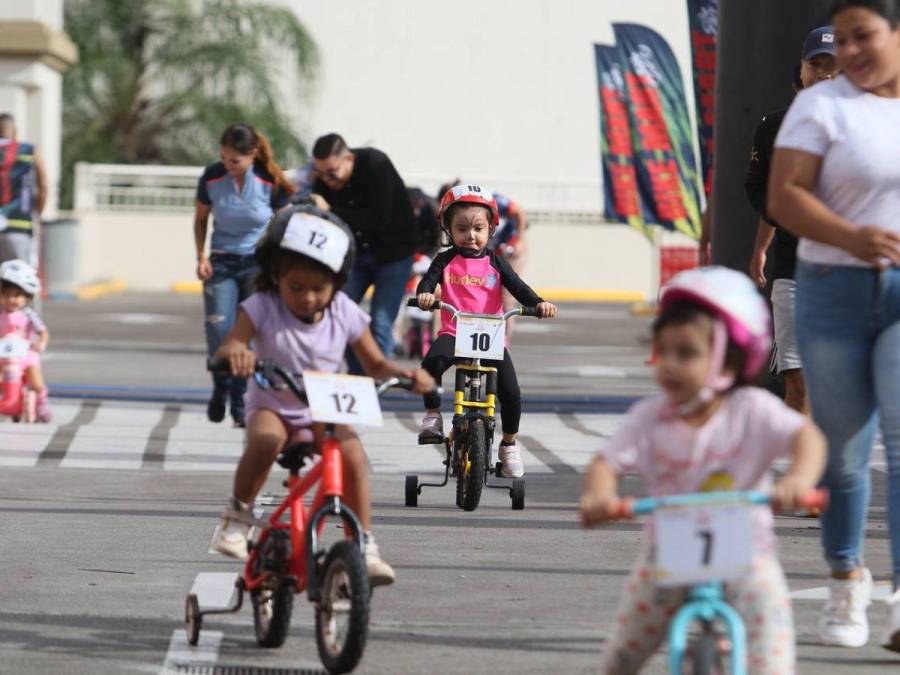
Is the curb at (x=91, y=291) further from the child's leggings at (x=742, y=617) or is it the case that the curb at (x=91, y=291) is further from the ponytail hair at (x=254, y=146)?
the child's leggings at (x=742, y=617)

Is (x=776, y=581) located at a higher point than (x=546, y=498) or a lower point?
higher

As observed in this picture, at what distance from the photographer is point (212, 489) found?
10.8 metres

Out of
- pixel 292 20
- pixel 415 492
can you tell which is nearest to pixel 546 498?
pixel 415 492

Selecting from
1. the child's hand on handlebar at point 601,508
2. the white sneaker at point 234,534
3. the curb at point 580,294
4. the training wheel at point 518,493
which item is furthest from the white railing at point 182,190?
the child's hand on handlebar at point 601,508

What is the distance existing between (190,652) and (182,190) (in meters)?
32.8

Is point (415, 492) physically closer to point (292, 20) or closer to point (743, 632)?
point (743, 632)

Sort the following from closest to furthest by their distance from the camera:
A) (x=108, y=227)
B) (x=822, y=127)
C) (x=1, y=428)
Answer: (x=822, y=127) → (x=1, y=428) → (x=108, y=227)

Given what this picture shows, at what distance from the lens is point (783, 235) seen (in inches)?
372

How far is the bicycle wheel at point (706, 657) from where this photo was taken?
4.74 m

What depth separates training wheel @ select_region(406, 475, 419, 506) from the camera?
10039mm

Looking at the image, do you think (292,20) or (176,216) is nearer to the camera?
(176,216)

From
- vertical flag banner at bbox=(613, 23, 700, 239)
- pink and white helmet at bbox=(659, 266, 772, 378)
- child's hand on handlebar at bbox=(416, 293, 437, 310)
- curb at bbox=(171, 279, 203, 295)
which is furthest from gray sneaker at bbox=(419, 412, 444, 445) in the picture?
curb at bbox=(171, 279, 203, 295)

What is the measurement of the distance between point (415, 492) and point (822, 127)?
4.08 meters

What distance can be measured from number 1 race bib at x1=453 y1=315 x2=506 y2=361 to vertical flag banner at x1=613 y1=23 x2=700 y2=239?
1436 centimetres
